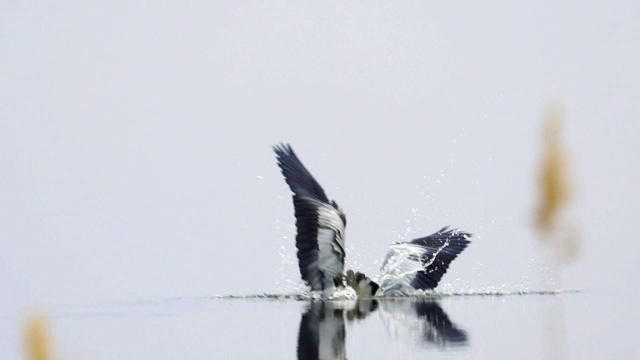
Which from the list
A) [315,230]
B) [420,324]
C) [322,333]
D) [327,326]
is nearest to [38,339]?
[322,333]

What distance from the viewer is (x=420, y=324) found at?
1145 cm

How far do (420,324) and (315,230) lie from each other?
11.8 feet

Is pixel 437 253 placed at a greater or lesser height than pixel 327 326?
greater

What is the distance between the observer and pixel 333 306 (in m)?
14.4

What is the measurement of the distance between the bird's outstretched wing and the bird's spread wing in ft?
4.62

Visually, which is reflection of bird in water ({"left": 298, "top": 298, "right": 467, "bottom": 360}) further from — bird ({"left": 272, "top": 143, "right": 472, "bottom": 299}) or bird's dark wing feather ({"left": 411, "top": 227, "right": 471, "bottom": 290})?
bird's dark wing feather ({"left": 411, "top": 227, "right": 471, "bottom": 290})

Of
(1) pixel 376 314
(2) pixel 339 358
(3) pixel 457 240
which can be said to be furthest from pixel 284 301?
(2) pixel 339 358

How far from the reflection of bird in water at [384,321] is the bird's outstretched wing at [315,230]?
39cm

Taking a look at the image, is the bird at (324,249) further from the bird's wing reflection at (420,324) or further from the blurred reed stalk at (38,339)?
the blurred reed stalk at (38,339)

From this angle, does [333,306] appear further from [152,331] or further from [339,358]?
[339,358]

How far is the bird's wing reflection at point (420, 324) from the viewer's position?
9.63 metres

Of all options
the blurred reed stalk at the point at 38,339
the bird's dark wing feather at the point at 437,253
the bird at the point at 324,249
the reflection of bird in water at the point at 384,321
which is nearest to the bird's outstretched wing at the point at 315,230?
the bird at the point at 324,249

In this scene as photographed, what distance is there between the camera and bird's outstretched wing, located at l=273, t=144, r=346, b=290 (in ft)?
48.4

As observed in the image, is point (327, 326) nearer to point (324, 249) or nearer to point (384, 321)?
point (384, 321)
